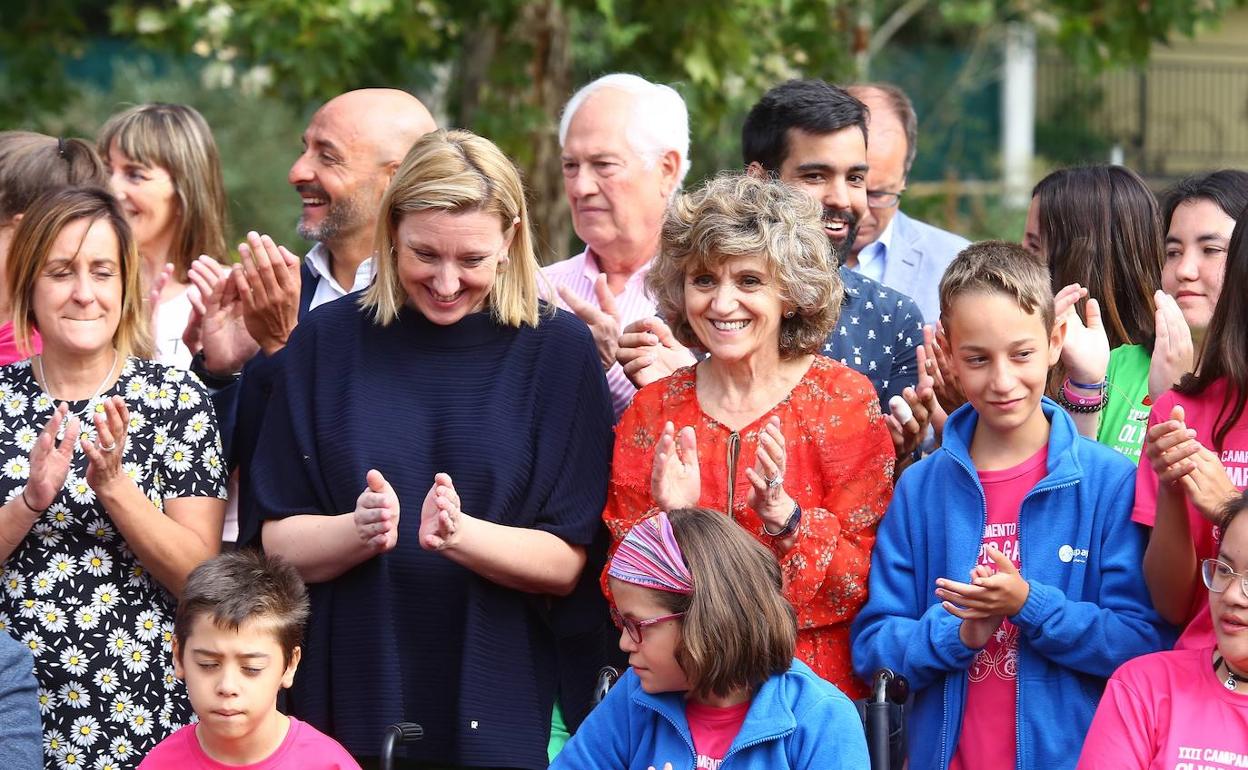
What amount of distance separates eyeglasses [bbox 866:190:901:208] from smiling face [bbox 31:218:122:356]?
→ 2.66 meters

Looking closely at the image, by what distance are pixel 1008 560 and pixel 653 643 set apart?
790 mm

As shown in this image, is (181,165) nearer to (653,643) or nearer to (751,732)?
(653,643)

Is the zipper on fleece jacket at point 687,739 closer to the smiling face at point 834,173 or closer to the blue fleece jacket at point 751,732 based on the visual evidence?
the blue fleece jacket at point 751,732

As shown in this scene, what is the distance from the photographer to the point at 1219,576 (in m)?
3.42

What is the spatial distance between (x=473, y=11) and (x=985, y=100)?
1244cm

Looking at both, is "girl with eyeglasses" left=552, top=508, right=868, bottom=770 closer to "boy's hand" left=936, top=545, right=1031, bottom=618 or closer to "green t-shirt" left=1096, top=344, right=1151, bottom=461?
"boy's hand" left=936, top=545, right=1031, bottom=618

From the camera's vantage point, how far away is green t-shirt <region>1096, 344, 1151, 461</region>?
170 inches

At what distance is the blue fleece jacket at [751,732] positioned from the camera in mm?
3441

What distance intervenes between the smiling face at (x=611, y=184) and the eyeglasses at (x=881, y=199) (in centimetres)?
99

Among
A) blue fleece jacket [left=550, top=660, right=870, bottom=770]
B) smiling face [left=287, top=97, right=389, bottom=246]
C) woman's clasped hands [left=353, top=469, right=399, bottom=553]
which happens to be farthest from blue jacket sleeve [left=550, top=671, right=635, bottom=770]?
smiling face [left=287, top=97, right=389, bottom=246]

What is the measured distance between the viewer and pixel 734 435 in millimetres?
3953

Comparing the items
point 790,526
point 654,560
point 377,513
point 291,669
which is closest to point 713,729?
point 654,560

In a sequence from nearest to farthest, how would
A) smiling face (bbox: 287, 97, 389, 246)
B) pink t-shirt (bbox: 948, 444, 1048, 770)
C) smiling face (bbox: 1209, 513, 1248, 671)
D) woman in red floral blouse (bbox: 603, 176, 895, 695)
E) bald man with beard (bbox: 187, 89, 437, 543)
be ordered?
smiling face (bbox: 1209, 513, 1248, 671)
pink t-shirt (bbox: 948, 444, 1048, 770)
woman in red floral blouse (bbox: 603, 176, 895, 695)
bald man with beard (bbox: 187, 89, 437, 543)
smiling face (bbox: 287, 97, 389, 246)

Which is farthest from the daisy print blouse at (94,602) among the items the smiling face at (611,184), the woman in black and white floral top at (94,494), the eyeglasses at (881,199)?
the eyeglasses at (881,199)
